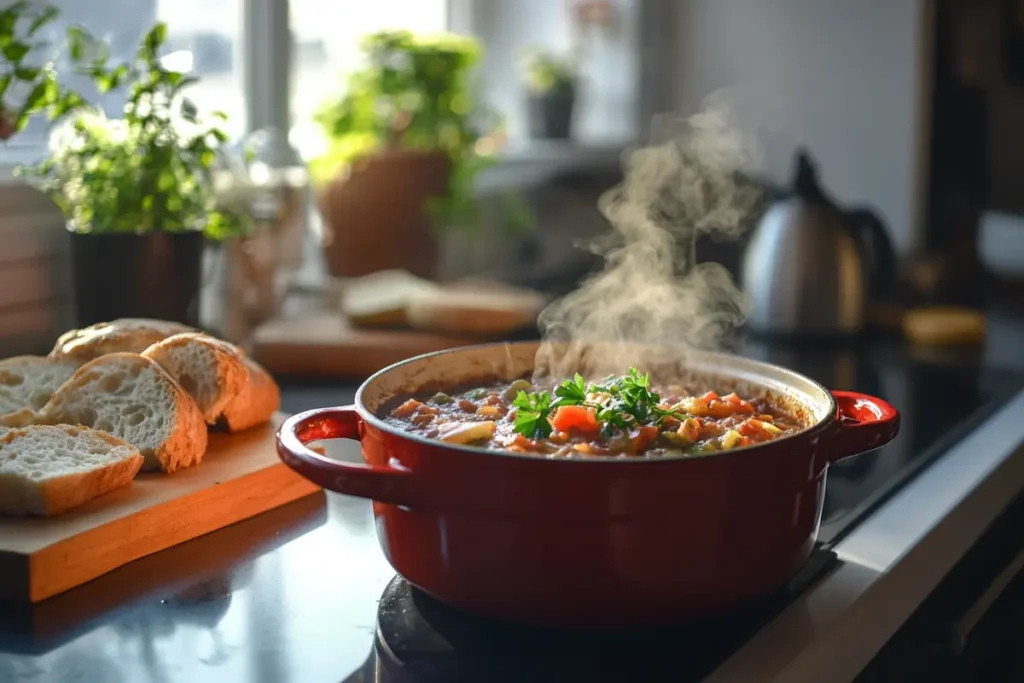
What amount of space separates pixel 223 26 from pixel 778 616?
163 cm

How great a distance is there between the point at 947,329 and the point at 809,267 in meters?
→ 0.29

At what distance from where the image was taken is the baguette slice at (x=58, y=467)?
0.86m

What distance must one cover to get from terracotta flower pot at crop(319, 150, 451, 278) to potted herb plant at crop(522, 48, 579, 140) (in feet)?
2.56

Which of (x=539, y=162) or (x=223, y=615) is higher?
(x=539, y=162)

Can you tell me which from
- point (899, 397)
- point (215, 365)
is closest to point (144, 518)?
point (215, 365)

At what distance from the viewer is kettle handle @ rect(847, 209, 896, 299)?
2.02 meters

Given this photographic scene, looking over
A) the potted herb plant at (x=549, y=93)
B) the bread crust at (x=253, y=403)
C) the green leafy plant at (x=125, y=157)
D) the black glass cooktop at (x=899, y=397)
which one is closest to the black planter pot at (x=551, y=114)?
the potted herb plant at (x=549, y=93)

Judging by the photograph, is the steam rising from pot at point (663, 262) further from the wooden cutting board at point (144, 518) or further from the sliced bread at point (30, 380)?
the sliced bread at point (30, 380)

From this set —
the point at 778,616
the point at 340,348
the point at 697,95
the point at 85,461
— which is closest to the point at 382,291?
the point at 340,348

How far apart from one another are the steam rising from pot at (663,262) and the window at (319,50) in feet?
2.16

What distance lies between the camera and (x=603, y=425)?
0.84m

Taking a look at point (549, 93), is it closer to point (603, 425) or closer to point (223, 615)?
point (603, 425)

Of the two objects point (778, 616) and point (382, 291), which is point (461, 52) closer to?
point (382, 291)

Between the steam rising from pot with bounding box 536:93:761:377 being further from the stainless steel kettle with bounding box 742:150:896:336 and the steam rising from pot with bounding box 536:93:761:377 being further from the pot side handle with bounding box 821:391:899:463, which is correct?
the pot side handle with bounding box 821:391:899:463
